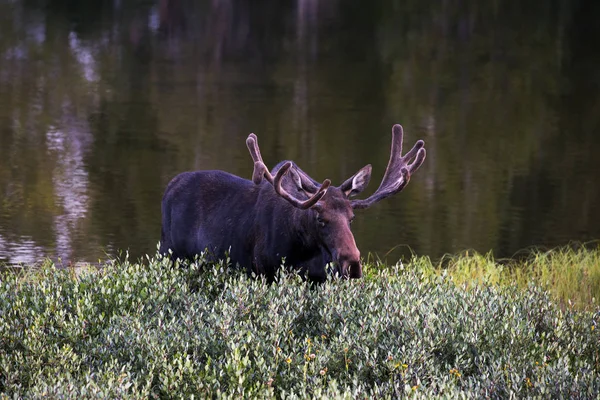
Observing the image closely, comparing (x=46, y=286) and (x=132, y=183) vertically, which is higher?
(x=46, y=286)

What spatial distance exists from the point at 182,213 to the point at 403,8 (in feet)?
141

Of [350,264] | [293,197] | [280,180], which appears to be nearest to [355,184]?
[293,197]

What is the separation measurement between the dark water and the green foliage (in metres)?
3.94

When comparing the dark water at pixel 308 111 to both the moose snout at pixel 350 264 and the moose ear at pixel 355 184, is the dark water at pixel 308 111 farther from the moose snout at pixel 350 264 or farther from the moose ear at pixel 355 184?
the moose snout at pixel 350 264

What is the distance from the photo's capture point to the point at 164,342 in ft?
23.7

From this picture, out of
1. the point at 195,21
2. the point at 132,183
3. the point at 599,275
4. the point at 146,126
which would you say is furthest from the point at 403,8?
the point at 599,275

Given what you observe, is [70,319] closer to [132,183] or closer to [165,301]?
[165,301]

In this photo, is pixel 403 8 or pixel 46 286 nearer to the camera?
pixel 46 286

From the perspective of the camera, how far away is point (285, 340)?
7.41 m

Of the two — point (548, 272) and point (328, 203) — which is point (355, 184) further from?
point (548, 272)

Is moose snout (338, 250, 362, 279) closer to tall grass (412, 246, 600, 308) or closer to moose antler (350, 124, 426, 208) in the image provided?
moose antler (350, 124, 426, 208)

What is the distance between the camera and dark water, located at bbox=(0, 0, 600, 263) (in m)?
15.2

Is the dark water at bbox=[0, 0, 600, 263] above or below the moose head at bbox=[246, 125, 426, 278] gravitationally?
below

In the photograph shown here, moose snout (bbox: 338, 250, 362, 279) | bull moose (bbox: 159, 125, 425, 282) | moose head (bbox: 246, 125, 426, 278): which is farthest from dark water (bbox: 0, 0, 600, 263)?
moose snout (bbox: 338, 250, 362, 279)
